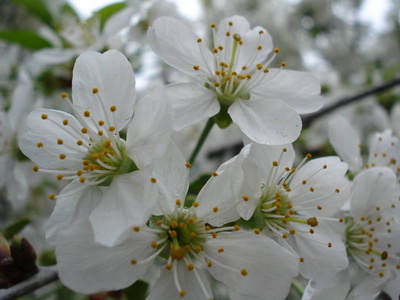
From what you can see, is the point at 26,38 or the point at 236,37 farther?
the point at 26,38

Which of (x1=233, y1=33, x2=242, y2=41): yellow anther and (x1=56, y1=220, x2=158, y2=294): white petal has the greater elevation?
(x1=233, y1=33, x2=242, y2=41): yellow anther

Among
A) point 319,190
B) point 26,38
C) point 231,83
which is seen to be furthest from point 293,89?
point 26,38

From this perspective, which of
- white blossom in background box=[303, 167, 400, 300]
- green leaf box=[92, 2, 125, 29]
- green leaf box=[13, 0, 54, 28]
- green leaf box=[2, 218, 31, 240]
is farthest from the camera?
green leaf box=[13, 0, 54, 28]

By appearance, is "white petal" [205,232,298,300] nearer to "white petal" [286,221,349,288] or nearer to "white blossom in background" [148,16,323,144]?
"white petal" [286,221,349,288]

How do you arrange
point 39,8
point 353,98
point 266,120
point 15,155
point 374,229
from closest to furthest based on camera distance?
point 266,120 → point 374,229 → point 15,155 → point 353,98 → point 39,8

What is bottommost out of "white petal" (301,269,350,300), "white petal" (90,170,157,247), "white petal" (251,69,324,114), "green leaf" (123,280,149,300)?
"green leaf" (123,280,149,300)

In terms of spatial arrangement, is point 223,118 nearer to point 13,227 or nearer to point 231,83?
point 231,83

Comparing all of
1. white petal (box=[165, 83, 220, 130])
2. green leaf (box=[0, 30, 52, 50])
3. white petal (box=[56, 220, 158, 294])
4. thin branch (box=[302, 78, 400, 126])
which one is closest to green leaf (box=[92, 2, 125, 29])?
green leaf (box=[0, 30, 52, 50])
